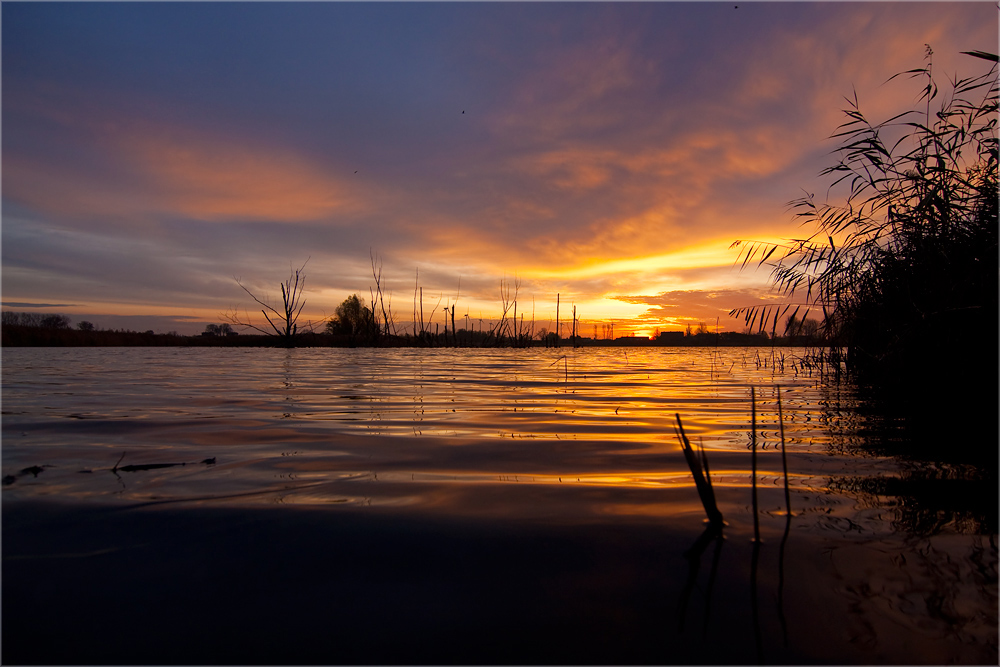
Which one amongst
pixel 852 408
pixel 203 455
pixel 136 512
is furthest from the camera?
pixel 852 408

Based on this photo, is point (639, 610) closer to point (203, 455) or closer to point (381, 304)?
point (203, 455)

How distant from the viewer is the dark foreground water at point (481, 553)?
118cm

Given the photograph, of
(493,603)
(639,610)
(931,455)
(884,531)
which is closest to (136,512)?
(493,603)

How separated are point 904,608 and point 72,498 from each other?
3.02 meters

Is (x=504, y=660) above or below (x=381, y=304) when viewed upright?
below

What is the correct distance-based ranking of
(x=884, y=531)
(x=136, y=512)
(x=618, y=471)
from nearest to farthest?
(x=884, y=531) → (x=136, y=512) → (x=618, y=471)

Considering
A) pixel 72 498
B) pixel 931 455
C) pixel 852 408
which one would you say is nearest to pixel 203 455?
pixel 72 498

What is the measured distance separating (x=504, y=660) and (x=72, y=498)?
2061 millimetres

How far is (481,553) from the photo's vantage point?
63.6 inches

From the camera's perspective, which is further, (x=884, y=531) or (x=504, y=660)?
(x=884, y=531)

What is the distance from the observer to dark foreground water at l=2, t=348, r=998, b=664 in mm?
1182

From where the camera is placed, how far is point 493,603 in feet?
4.36

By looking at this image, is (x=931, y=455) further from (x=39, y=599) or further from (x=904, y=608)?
(x=39, y=599)

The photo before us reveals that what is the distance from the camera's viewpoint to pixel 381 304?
84.7ft
